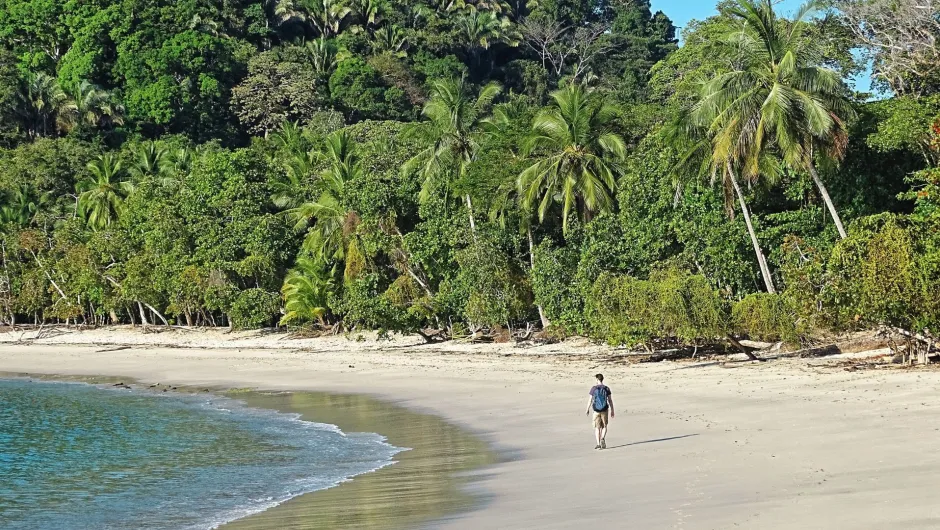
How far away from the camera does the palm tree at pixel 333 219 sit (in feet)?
132

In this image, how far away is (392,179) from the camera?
4012 centimetres

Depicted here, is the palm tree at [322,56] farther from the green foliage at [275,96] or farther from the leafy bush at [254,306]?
the leafy bush at [254,306]

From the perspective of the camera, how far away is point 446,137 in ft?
127

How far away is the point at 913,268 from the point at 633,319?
25.0ft

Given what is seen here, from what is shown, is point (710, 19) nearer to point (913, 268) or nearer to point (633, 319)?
point (633, 319)

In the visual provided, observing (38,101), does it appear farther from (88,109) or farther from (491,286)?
(491,286)

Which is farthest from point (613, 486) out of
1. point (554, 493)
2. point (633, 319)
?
point (633, 319)

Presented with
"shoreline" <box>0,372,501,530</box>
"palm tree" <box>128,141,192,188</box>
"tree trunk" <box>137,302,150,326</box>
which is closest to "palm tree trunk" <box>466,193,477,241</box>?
"shoreline" <box>0,372,501,530</box>

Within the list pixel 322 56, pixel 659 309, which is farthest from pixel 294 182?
pixel 322 56

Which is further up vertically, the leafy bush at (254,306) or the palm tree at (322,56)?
the palm tree at (322,56)

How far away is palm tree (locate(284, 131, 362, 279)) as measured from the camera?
1578 inches

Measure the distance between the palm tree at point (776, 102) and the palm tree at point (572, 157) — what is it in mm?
6543

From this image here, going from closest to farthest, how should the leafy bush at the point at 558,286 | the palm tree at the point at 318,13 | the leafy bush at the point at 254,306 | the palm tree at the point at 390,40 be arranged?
1. the leafy bush at the point at 558,286
2. the leafy bush at the point at 254,306
3. the palm tree at the point at 390,40
4. the palm tree at the point at 318,13

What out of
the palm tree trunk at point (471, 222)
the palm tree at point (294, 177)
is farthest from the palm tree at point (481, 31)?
the palm tree trunk at point (471, 222)
